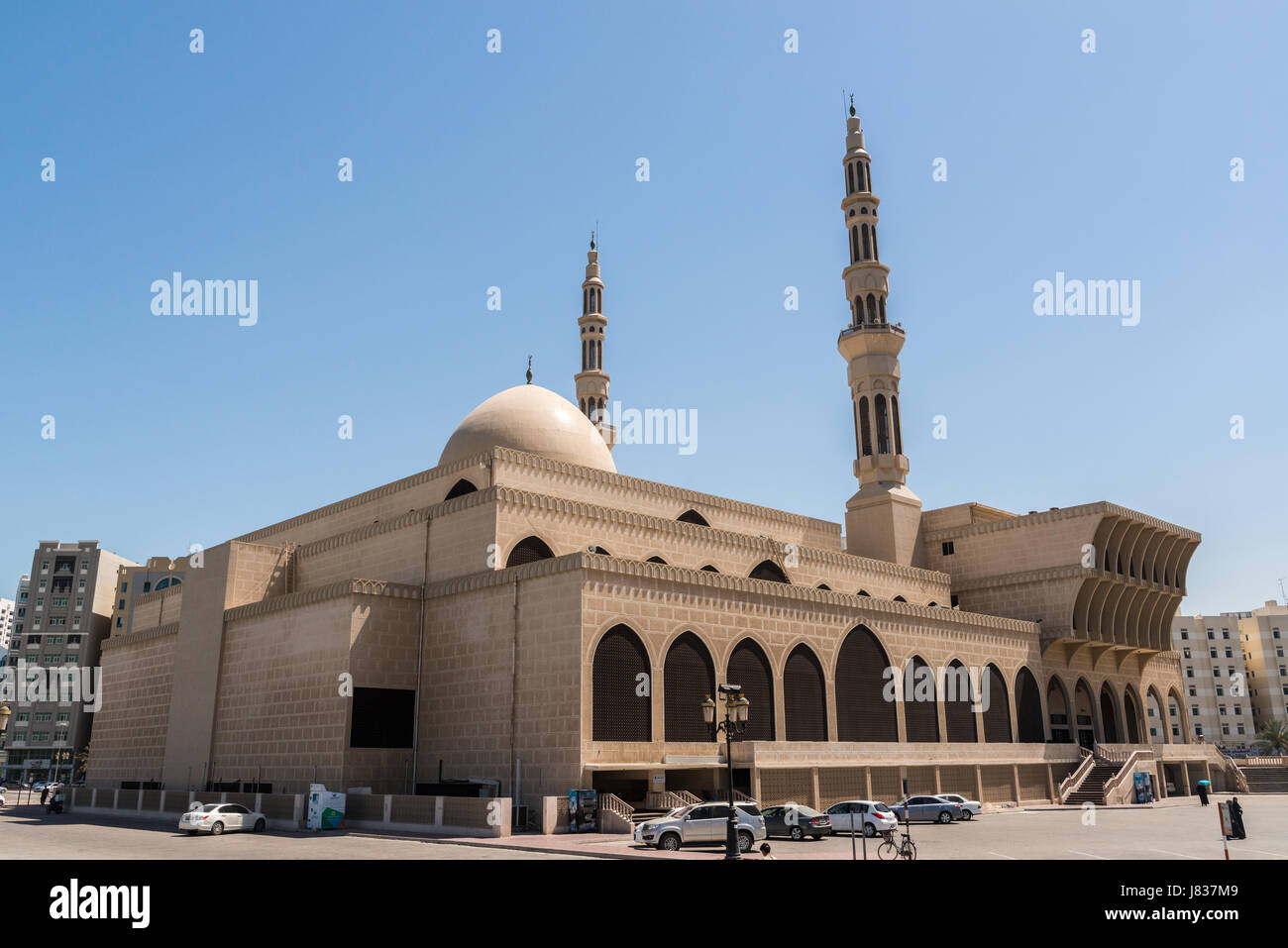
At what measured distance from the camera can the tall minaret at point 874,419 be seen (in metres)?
49.2

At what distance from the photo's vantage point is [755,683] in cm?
3222

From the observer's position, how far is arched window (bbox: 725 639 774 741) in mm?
31625

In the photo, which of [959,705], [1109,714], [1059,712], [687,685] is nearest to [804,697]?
[687,685]

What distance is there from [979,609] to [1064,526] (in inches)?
224

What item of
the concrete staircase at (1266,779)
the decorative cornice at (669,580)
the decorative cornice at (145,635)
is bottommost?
the concrete staircase at (1266,779)

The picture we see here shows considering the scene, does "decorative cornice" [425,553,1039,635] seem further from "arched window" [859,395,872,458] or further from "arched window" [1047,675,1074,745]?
"arched window" [859,395,872,458]

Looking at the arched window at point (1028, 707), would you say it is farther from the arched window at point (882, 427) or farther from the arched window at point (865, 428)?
the arched window at point (865, 428)

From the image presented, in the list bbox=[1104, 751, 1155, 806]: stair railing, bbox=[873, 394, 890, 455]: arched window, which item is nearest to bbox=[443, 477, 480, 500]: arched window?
bbox=[873, 394, 890, 455]: arched window

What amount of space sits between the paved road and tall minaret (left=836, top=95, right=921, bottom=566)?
31860 millimetres

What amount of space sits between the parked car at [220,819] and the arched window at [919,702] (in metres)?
22.6

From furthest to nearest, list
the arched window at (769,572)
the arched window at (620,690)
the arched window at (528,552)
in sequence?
1. the arched window at (769,572)
2. the arched window at (528,552)
3. the arched window at (620,690)

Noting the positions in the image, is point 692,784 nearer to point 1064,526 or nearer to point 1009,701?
point 1009,701

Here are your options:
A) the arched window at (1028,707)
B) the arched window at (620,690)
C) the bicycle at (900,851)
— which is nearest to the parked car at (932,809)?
the arched window at (620,690)
